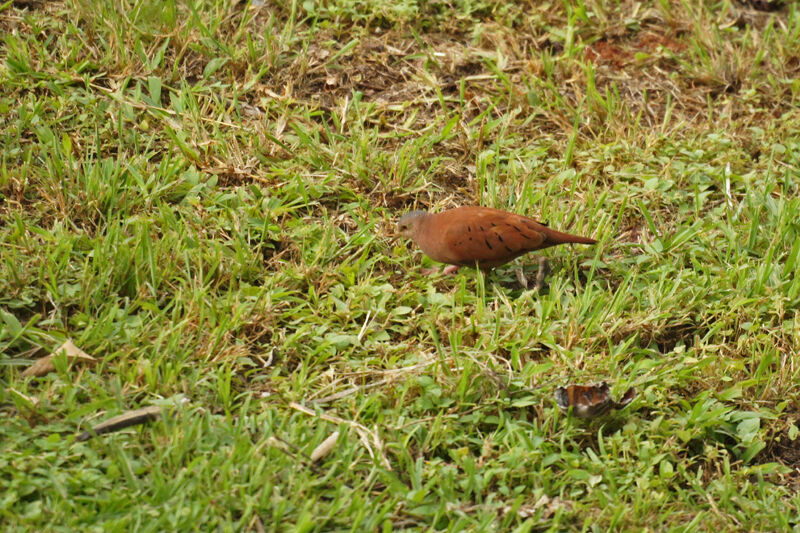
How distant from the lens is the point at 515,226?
4.09 metres

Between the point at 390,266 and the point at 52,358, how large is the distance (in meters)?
1.65

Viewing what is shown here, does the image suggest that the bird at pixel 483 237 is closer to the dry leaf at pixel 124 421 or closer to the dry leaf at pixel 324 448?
the dry leaf at pixel 324 448

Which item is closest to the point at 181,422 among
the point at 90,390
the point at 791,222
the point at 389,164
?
the point at 90,390

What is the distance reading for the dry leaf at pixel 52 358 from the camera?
3465mm

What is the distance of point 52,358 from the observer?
3428mm

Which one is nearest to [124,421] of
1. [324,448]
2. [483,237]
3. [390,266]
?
[324,448]

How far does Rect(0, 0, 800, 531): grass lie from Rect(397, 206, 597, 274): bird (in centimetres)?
16

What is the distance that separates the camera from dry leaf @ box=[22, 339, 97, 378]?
3465 mm

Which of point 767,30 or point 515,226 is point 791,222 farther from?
point 767,30

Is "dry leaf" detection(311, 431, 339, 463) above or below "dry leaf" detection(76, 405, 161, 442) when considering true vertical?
below

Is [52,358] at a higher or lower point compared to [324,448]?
higher

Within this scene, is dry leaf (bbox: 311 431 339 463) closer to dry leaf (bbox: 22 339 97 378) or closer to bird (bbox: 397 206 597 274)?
dry leaf (bbox: 22 339 97 378)

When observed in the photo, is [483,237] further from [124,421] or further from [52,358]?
[52,358]

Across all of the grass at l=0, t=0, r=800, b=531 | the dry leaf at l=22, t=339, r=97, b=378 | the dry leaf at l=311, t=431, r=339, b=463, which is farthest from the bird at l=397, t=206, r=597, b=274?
the dry leaf at l=22, t=339, r=97, b=378
